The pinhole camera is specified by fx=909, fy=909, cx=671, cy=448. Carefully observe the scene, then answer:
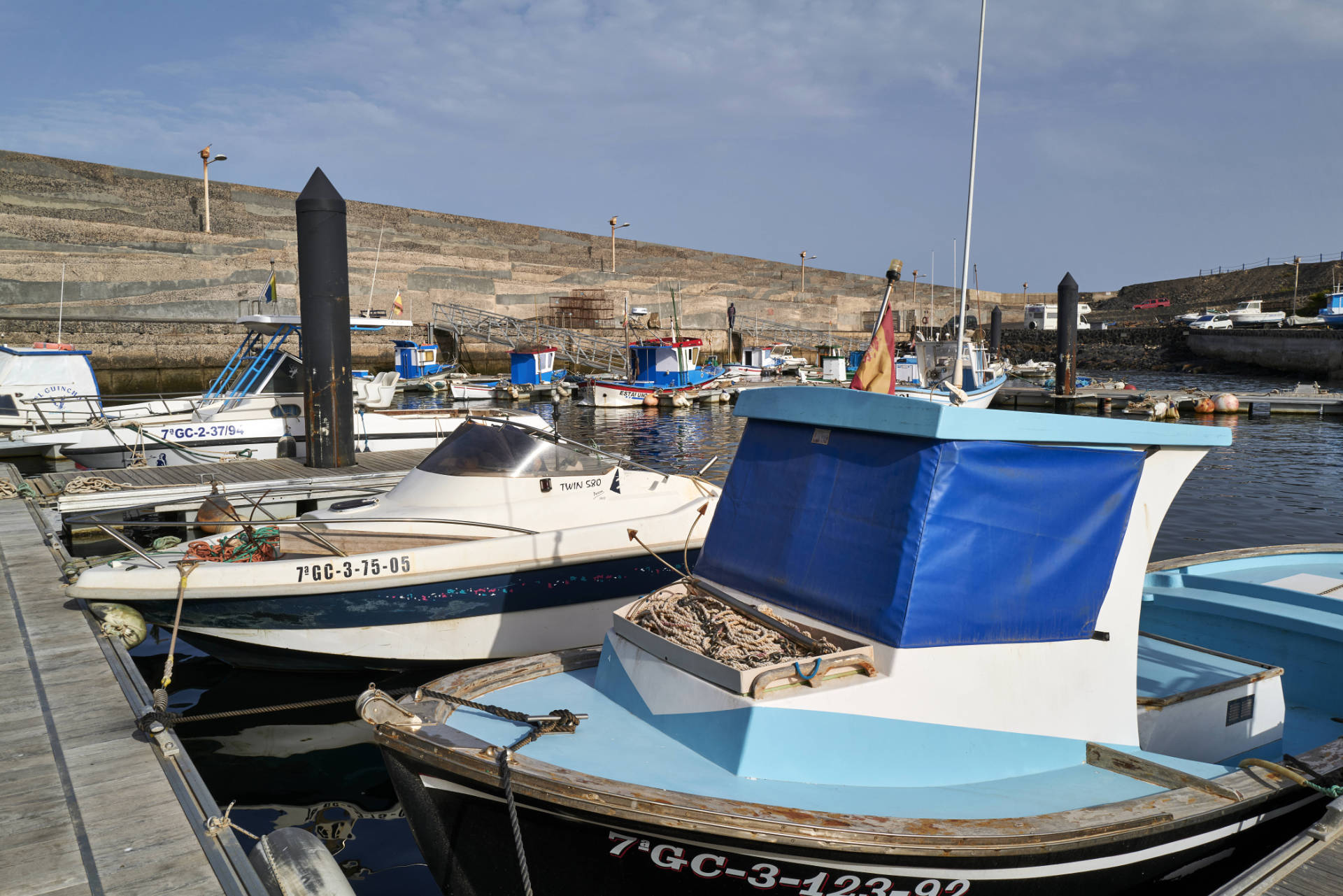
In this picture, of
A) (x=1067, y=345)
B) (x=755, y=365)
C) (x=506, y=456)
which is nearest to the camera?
(x=506, y=456)

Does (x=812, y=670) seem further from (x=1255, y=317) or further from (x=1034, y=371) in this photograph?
(x=1255, y=317)

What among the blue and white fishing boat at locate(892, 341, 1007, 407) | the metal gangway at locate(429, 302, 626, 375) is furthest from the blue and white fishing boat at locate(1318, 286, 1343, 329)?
the metal gangway at locate(429, 302, 626, 375)

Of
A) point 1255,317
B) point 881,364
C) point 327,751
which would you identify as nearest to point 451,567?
point 327,751

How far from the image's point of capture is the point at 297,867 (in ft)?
12.1

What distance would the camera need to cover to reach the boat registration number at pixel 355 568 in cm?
706

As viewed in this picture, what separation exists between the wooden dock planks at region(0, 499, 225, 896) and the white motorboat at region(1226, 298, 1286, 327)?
64.3 meters

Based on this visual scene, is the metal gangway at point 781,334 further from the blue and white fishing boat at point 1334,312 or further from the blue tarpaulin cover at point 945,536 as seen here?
the blue tarpaulin cover at point 945,536

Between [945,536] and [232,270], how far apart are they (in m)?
38.6

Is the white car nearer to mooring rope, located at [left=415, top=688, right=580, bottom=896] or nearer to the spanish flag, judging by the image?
the spanish flag

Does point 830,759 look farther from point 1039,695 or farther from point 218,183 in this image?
point 218,183

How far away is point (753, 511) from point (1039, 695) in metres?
1.53

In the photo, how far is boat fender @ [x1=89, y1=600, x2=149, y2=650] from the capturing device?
22.6ft

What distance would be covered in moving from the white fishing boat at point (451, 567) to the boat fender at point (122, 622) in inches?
3.9

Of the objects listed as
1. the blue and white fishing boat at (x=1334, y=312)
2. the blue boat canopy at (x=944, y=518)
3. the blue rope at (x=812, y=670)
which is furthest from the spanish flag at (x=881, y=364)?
the blue and white fishing boat at (x=1334, y=312)
